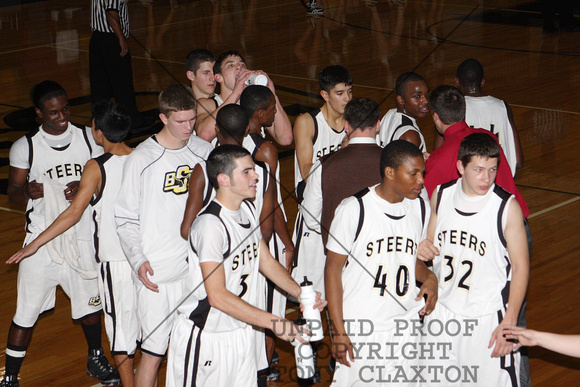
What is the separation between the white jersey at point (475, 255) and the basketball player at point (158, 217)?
1.59 metres

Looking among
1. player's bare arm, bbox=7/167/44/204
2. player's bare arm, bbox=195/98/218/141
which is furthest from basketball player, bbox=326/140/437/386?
player's bare arm, bbox=7/167/44/204

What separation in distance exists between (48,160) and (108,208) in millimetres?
735

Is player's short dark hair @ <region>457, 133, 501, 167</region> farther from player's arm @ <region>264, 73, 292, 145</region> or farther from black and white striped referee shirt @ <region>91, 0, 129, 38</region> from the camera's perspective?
black and white striped referee shirt @ <region>91, 0, 129, 38</region>

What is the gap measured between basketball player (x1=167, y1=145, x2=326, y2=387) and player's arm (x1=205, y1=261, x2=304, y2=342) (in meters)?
0.04

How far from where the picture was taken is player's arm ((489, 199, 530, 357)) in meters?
4.03

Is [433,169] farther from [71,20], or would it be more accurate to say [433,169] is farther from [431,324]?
[71,20]

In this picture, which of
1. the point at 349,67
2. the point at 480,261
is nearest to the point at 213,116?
the point at 480,261

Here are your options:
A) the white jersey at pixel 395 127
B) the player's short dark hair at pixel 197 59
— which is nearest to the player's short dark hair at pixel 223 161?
the white jersey at pixel 395 127

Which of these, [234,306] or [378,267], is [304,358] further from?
[378,267]

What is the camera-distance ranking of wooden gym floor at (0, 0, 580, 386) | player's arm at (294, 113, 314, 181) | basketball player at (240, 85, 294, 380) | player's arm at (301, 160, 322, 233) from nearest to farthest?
1. player's arm at (301, 160, 322, 233)
2. basketball player at (240, 85, 294, 380)
3. player's arm at (294, 113, 314, 181)
4. wooden gym floor at (0, 0, 580, 386)

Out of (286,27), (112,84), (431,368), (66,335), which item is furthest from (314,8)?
(431,368)

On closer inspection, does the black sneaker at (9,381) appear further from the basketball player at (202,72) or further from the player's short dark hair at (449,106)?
the player's short dark hair at (449,106)

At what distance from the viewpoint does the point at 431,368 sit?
4.40m

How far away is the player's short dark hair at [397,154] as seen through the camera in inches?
160
